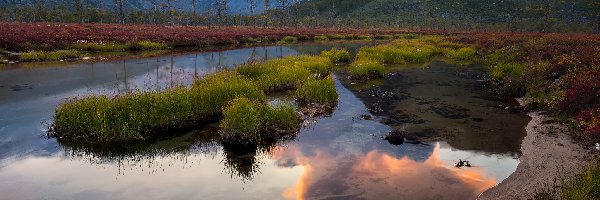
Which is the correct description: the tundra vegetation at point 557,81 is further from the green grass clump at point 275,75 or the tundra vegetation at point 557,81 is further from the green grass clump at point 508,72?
the green grass clump at point 275,75

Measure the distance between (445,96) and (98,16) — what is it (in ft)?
521

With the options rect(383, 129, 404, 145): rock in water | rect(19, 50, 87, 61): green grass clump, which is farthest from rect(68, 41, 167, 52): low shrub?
rect(383, 129, 404, 145): rock in water

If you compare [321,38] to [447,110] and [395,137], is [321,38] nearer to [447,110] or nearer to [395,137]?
[447,110]

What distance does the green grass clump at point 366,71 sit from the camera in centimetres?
3480

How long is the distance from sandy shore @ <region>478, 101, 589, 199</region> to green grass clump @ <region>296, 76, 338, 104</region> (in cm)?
1026

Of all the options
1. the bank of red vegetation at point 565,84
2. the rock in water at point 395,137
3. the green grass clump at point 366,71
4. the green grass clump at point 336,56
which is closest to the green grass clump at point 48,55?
the green grass clump at point 336,56

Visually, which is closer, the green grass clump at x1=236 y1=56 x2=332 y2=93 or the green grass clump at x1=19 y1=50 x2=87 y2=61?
the green grass clump at x1=236 y1=56 x2=332 y2=93

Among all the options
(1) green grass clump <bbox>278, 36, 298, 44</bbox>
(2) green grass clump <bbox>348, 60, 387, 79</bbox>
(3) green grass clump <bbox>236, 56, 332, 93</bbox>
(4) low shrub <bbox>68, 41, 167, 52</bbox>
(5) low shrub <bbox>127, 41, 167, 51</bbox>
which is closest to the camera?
(3) green grass clump <bbox>236, 56, 332, 93</bbox>

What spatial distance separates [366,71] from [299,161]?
21224mm

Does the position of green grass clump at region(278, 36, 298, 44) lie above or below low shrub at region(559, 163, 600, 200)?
above

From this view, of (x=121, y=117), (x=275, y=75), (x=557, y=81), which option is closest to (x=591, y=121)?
(x=557, y=81)

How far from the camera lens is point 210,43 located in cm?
7038

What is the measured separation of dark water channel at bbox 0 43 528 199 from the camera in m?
12.6

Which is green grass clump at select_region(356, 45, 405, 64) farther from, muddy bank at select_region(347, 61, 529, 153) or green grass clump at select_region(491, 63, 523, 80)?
green grass clump at select_region(491, 63, 523, 80)
